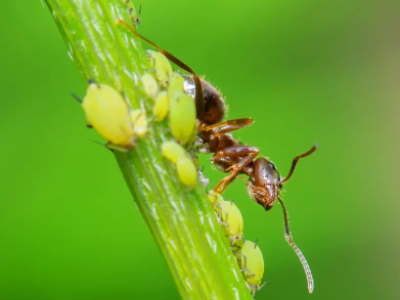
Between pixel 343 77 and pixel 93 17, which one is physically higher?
pixel 93 17

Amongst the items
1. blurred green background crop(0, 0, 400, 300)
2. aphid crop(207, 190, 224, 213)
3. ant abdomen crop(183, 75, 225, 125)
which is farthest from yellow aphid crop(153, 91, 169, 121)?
blurred green background crop(0, 0, 400, 300)

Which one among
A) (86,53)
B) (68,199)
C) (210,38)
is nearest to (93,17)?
(86,53)

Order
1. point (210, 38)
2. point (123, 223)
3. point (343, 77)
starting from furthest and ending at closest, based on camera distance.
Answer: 1. point (343, 77)
2. point (210, 38)
3. point (123, 223)

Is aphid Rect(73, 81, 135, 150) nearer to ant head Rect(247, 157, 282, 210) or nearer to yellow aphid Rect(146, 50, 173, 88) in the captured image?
yellow aphid Rect(146, 50, 173, 88)

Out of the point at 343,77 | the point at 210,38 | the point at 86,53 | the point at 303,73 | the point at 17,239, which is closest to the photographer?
the point at 86,53

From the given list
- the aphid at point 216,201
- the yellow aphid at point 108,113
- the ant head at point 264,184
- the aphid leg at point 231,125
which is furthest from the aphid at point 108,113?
the ant head at point 264,184

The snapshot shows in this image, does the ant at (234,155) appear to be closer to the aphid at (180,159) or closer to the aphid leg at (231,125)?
the aphid leg at (231,125)

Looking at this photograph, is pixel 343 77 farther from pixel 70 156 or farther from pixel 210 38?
pixel 70 156
